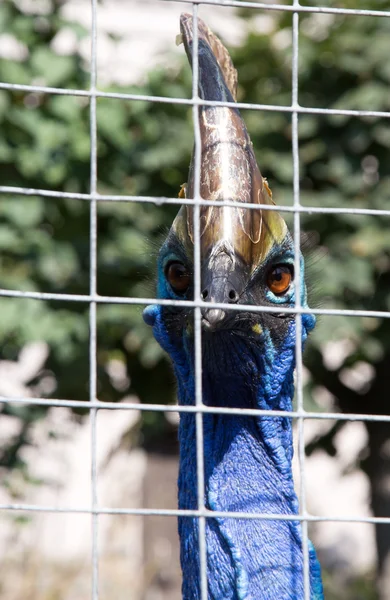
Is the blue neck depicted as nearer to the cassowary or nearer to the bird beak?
the cassowary

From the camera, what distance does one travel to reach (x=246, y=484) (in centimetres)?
223

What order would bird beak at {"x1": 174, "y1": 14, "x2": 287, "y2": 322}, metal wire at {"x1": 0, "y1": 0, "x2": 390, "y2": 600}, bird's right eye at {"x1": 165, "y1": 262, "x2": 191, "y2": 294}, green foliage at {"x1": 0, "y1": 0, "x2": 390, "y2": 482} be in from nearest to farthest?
metal wire at {"x1": 0, "y1": 0, "x2": 390, "y2": 600}
bird beak at {"x1": 174, "y1": 14, "x2": 287, "y2": 322}
bird's right eye at {"x1": 165, "y1": 262, "x2": 191, "y2": 294}
green foliage at {"x1": 0, "y1": 0, "x2": 390, "y2": 482}

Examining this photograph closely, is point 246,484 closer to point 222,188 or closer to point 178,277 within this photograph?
point 178,277

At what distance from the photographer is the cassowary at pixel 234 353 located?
1.91 metres

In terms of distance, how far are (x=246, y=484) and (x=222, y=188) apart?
698mm

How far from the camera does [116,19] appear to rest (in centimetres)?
745

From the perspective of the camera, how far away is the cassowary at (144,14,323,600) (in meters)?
1.91

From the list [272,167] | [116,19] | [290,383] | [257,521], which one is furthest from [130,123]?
[116,19]

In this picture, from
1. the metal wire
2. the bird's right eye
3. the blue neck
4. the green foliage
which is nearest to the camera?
the metal wire

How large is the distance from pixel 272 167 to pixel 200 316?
8.95 ft

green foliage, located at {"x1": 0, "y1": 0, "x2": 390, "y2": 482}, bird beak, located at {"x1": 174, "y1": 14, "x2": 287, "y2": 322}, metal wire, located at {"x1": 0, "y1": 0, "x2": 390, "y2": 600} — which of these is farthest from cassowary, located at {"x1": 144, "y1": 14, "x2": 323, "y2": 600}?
green foliage, located at {"x1": 0, "y1": 0, "x2": 390, "y2": 482}

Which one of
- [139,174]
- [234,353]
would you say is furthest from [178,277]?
[139,174]

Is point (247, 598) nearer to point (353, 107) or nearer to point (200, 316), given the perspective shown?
point (200, 316)

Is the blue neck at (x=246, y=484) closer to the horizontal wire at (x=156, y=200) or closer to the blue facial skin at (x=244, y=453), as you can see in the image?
the blue facial skin at (x=244, y=453)
